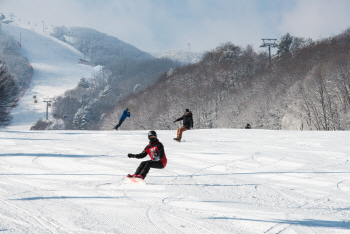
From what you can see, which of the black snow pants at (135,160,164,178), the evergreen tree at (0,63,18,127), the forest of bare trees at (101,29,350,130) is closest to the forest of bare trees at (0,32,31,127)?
the evergreen tree at (0,63,18,127)

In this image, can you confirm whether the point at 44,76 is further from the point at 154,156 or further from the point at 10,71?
the point at 154,156

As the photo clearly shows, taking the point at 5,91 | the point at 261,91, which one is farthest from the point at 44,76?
the point at 261,91

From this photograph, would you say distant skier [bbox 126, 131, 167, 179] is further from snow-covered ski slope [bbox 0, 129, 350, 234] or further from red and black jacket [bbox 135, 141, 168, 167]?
snow-covered ski slope [bbox 0, 129, 350, 234]

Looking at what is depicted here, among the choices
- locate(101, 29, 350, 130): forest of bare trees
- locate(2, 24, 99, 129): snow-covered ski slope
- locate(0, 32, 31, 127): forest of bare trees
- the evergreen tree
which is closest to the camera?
the evergreen tree

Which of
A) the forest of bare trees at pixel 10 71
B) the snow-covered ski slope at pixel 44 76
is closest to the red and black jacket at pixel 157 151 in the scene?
the forest of bare trees at pixel 10 71

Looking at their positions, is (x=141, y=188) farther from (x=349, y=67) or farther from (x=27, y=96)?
(x=27, y=96)

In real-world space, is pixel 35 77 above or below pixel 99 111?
above

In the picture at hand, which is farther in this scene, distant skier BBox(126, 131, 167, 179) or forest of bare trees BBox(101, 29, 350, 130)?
forest of bare trees BBox(101, 29, 350, 130)

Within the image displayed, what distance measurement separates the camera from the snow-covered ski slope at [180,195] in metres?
3.84

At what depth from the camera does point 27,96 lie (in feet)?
382

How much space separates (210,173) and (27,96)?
125 m

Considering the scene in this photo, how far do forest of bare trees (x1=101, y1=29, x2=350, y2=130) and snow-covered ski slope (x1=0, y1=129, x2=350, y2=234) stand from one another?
108 feet

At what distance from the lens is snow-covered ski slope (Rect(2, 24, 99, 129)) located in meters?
97.5

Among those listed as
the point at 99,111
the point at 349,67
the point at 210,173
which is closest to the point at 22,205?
the point at 210,173
